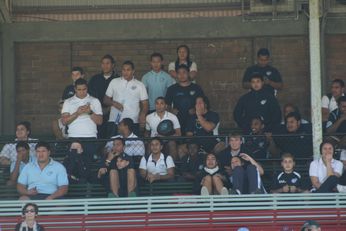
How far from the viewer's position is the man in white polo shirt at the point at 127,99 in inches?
745

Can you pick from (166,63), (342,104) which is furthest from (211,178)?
(166,63)

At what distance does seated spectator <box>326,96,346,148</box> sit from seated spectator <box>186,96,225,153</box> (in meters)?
1.69

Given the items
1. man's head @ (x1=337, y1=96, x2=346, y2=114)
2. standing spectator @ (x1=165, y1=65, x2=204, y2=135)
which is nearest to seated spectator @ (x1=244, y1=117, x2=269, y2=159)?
standing spectator @ (x1=165, y1=65, x2=204, y2=135)

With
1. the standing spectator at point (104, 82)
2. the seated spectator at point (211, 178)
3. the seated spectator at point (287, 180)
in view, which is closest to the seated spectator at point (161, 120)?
the standing spectator at point (104, 82)

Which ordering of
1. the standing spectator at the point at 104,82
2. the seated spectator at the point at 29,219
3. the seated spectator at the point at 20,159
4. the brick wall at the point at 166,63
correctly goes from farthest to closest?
the brick wall at the point at 166,63 → the standing spectator at the point at 104,82 → the seated spectator at the point at 20,159 → the seated spectator at the point at 29,219

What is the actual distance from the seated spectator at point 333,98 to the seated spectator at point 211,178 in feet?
8.08

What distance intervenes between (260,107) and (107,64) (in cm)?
252

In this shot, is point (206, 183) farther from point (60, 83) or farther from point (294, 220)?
point (60, 83)

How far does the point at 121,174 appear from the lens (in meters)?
17.5

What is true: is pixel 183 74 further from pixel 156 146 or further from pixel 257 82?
pixel 156 146

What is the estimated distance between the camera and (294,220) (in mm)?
17078

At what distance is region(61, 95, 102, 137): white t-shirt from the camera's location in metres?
18.2

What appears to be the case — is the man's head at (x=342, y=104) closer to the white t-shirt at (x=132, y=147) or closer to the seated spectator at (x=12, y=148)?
the white t-shirt at (x=132, y=147)

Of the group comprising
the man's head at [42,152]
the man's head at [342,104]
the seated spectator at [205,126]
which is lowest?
the man's head at [42,152]
